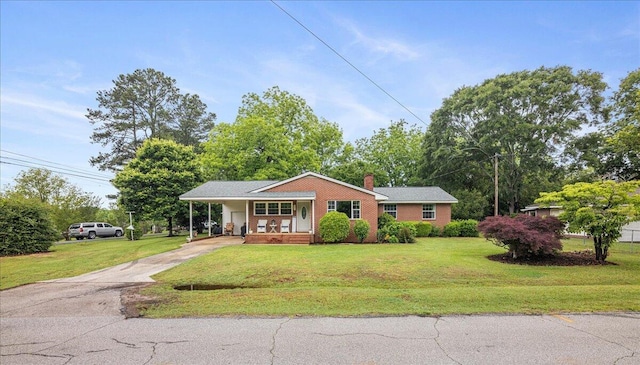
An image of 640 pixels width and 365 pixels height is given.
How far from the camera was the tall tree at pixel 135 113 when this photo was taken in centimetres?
4141

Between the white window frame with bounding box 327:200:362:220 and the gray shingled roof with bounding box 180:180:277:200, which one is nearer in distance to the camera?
the white window frame with bounding box 327:200:362:220

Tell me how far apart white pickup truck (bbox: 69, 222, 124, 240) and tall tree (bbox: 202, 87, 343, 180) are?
11.3 m

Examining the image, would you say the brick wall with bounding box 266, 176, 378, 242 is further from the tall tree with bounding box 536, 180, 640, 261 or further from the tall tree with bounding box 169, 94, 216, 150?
the tall tree with bounding box 169, 94, 216, 150

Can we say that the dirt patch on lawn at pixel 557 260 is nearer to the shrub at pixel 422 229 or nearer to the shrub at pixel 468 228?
the shrub at pixel 422 229

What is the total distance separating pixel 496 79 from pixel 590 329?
3424 centimetres

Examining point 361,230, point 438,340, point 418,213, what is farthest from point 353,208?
point 438,340

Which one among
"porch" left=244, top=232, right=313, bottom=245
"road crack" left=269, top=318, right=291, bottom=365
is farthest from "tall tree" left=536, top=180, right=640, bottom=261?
"porch" left=244, top=232, right=313, bottom=245

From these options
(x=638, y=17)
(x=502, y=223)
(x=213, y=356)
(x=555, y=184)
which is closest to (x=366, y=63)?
(x=502, y=223)

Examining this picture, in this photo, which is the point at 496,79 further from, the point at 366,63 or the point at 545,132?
the point at 366,63

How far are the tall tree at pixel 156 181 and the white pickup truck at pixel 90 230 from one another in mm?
7625

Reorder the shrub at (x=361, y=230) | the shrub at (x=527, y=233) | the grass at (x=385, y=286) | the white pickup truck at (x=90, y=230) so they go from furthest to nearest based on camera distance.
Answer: the white pickup truck at (x=90, y=230)
the shrub at (x=361, y=230)
the shrub at (x=527, y=233)
the grass at (x=385, y=286)

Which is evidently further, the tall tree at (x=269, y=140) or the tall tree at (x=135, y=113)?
the tall tree at (x=135, y=113)

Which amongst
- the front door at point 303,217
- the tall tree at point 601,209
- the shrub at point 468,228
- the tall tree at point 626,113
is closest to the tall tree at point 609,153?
the tall tree at point 626,113

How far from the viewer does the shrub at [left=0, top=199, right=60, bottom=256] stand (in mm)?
17469
